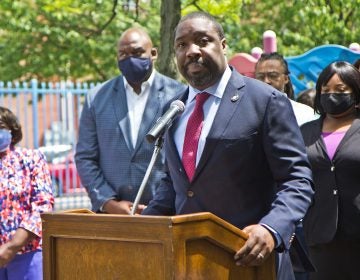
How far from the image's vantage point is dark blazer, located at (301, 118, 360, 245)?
19.1 feet

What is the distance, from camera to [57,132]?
50.9 feet

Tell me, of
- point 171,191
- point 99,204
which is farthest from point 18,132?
point 171,191

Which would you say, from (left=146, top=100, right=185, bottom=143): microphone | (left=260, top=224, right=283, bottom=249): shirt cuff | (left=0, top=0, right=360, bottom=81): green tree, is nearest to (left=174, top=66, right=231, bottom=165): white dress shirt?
(left=146, top=100, right=185, bottom=143): microphone

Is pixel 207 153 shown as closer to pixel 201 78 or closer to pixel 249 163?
pixel 249 163

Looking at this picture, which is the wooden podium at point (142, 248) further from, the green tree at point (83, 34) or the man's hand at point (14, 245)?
the green tree at point (83, 34)

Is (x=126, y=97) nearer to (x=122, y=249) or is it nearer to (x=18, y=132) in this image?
(x=18, y=132)

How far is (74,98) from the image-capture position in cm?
1562

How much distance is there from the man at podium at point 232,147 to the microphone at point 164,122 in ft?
0.57

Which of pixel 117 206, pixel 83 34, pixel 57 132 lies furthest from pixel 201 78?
pixel 83 34

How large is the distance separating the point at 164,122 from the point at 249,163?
1.50ft

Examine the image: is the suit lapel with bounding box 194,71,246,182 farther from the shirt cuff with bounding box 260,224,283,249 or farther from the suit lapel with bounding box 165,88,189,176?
the shirt cuff with bounding box 260,224,283,249

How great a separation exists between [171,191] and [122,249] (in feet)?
3.12

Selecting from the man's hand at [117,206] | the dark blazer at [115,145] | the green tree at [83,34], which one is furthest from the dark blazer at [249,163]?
the green tree at [83,34]

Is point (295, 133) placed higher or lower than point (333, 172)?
higher
